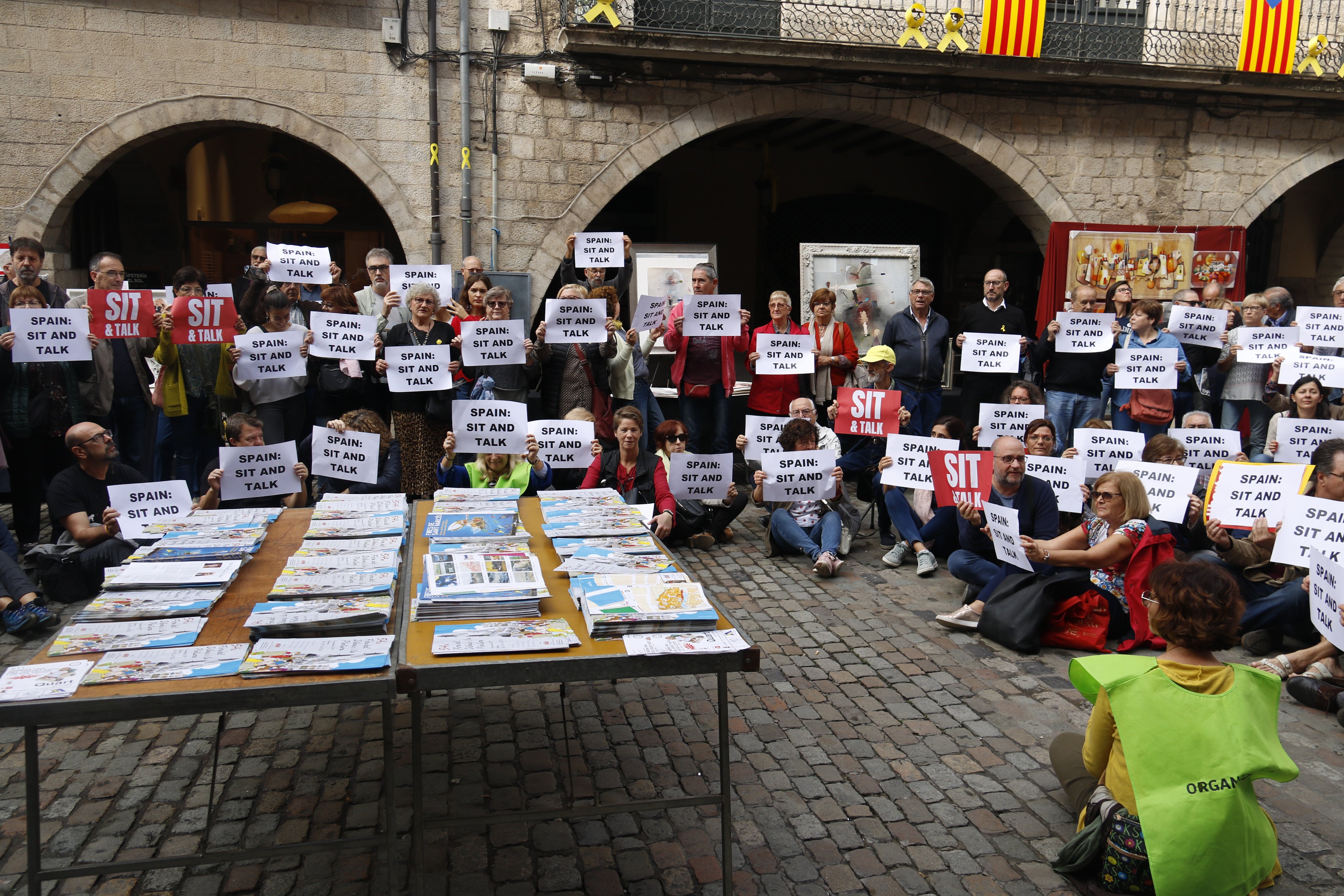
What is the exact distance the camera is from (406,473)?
290 inches

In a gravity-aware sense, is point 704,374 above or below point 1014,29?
below

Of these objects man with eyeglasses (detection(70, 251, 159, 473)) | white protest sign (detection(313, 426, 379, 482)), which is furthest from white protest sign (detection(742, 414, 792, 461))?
man with eyeglasses (detection(70, 251, 159, 473))

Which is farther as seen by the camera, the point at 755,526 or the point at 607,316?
the point at 755,526

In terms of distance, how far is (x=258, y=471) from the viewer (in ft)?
20.0

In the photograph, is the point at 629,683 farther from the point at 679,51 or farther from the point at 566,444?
the point at 679,51

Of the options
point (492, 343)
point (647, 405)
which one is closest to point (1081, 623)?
point (647, 405)

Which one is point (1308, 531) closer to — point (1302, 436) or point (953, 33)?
point (1302, 436)

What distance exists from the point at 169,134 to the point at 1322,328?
1162 centimetres

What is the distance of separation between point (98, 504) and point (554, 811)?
4.67 metres

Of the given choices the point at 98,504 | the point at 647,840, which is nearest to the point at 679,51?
the point at 98,504

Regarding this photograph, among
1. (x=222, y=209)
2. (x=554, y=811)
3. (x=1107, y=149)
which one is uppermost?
(x=1107, y=149)

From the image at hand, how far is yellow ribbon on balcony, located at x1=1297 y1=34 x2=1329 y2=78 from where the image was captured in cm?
1276

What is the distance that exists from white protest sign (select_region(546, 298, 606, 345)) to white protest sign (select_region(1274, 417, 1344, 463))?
5014mm

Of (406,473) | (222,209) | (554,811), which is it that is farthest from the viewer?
(222,209)
